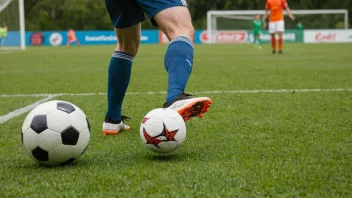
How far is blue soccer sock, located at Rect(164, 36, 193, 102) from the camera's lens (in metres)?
2.91

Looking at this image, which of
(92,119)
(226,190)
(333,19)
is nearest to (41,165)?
(226,190)

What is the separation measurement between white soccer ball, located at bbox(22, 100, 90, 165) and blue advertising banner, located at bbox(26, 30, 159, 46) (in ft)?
140

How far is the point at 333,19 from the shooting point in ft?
133

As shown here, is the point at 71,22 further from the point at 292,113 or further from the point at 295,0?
the point at 292,113

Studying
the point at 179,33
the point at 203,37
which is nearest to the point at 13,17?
the point at 203,37

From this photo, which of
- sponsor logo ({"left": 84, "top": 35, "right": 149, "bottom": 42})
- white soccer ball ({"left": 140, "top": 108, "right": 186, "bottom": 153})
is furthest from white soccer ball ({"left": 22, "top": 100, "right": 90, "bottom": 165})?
sponsor logo ({"left": 84, "top": 35, "right": 149, "bottom": 42})

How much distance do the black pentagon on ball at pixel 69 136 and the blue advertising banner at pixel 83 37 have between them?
42627mm

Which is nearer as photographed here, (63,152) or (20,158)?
(63,152)

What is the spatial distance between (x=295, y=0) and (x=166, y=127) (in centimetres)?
5819

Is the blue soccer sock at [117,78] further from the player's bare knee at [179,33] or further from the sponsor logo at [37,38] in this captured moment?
the sponsor logo at [37,38]

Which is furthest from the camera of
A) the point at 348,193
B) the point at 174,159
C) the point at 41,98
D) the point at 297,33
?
the point at 297,33

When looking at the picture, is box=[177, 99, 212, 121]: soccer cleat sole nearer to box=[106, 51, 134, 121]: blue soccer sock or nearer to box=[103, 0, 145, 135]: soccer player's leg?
box=[103, 0, 145, 135]: soccer player's leg

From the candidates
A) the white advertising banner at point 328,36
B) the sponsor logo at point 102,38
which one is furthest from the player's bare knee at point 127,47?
the sponsor logo at point 102,38

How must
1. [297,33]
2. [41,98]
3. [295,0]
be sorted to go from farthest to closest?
[295,0], [297,33], [41,98]
